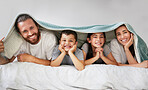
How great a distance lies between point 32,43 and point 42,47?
86 millimetres

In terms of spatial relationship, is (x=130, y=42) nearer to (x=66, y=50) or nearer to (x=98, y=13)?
(x=66, y=50)

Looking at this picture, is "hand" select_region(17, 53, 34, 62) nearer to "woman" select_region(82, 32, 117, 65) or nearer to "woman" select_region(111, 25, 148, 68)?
"woman" select_region(82, 32, 117, 65)

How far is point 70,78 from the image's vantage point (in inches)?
41.8

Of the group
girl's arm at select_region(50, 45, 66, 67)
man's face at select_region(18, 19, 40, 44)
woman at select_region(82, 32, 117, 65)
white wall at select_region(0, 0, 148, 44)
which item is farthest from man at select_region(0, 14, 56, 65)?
white wall at select_region(0, 0, 148, 44)

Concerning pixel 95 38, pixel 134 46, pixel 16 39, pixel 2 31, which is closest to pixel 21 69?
pixel 16 39

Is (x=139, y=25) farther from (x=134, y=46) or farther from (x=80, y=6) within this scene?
(x=134, y=46)

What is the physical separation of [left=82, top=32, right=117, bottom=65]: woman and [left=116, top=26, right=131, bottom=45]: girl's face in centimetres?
14

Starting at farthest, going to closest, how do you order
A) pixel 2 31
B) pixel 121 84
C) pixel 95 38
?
pixel 2 31 < pixel 95 38 < pixel 121 84

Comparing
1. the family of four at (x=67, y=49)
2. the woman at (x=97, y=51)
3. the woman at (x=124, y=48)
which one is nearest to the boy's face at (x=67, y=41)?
the family of four at (x=67, y=49)

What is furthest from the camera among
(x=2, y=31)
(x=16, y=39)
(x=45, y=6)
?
(x=45, y=6)

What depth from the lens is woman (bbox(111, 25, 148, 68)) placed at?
53.4 inches

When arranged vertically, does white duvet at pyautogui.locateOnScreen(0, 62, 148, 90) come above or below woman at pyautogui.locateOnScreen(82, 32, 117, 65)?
below

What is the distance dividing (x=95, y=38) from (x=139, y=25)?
1214 millimetres

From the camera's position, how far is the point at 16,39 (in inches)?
50.3
